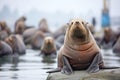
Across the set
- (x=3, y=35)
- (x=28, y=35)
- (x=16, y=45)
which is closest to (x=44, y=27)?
(x=28, y=35)

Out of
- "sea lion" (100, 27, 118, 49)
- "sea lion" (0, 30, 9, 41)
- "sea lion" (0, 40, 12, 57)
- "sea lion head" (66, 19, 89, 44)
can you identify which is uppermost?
"sea lion head" (66, 19, 89, 44)

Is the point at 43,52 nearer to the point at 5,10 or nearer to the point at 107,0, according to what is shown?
the point at 107,0

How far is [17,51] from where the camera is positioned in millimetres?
21094

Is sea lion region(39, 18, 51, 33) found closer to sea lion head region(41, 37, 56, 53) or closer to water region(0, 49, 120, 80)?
sea lion head region(41, 37, 56, 53)

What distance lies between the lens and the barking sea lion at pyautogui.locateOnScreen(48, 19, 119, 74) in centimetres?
1139

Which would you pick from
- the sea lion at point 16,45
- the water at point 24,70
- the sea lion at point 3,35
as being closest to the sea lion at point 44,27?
the sea lion at point 3,35

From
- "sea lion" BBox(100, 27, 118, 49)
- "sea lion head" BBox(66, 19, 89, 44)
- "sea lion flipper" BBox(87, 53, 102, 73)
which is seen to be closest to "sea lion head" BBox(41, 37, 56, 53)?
"sea lion" BBox(100, 27, 118, 49)

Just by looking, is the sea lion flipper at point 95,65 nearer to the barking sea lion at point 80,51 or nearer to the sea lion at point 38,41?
the barking sea lion at point 80,51

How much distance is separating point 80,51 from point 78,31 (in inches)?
18.3

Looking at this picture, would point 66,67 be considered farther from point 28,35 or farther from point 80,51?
point 28,35

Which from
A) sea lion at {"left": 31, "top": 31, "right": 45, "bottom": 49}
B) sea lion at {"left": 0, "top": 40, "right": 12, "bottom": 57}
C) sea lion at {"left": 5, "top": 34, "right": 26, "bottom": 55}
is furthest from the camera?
sea lion at {"left": 31, "top": 31, "right": 45, "bottom": 49}

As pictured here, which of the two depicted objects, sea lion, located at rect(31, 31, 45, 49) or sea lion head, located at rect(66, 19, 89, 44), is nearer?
sea lion head, located at rect(66, 19, 89, 44)

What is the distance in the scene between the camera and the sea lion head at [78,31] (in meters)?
11.3

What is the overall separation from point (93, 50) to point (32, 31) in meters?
18.3
